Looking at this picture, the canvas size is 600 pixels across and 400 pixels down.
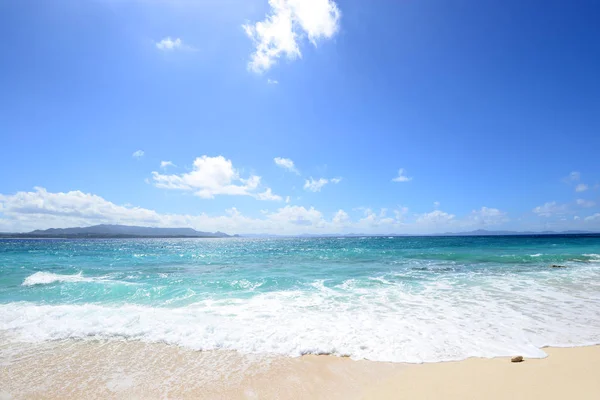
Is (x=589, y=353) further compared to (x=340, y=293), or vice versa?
(x=340, y=293)

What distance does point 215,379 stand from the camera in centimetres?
517

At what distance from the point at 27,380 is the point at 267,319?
5.31m

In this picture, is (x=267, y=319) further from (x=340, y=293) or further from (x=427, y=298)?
(x=427, y=298)

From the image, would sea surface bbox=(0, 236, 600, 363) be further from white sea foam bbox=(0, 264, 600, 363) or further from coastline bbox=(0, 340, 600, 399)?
coastline bbox=(0, 340, 600, 399)

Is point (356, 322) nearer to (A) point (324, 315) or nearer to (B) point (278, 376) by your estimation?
(A) point (324, 315)

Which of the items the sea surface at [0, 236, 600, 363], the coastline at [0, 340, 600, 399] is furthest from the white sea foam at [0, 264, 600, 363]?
the coastline at [0, 340, 600, 399]

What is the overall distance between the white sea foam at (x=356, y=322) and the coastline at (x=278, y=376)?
44 centimetres

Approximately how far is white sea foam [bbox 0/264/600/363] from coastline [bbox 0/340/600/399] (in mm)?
440

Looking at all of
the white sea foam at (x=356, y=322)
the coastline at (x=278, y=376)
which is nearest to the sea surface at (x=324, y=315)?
the white sea foam at (x=356, y=322)

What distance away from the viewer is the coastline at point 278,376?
184 inches

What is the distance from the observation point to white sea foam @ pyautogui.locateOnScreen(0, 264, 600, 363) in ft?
21.3

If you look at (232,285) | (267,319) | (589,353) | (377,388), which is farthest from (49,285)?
(589,353)

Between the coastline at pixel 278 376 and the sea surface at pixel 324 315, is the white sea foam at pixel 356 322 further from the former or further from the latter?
the coastline at pixel 278 376

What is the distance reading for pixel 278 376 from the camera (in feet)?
17.4
